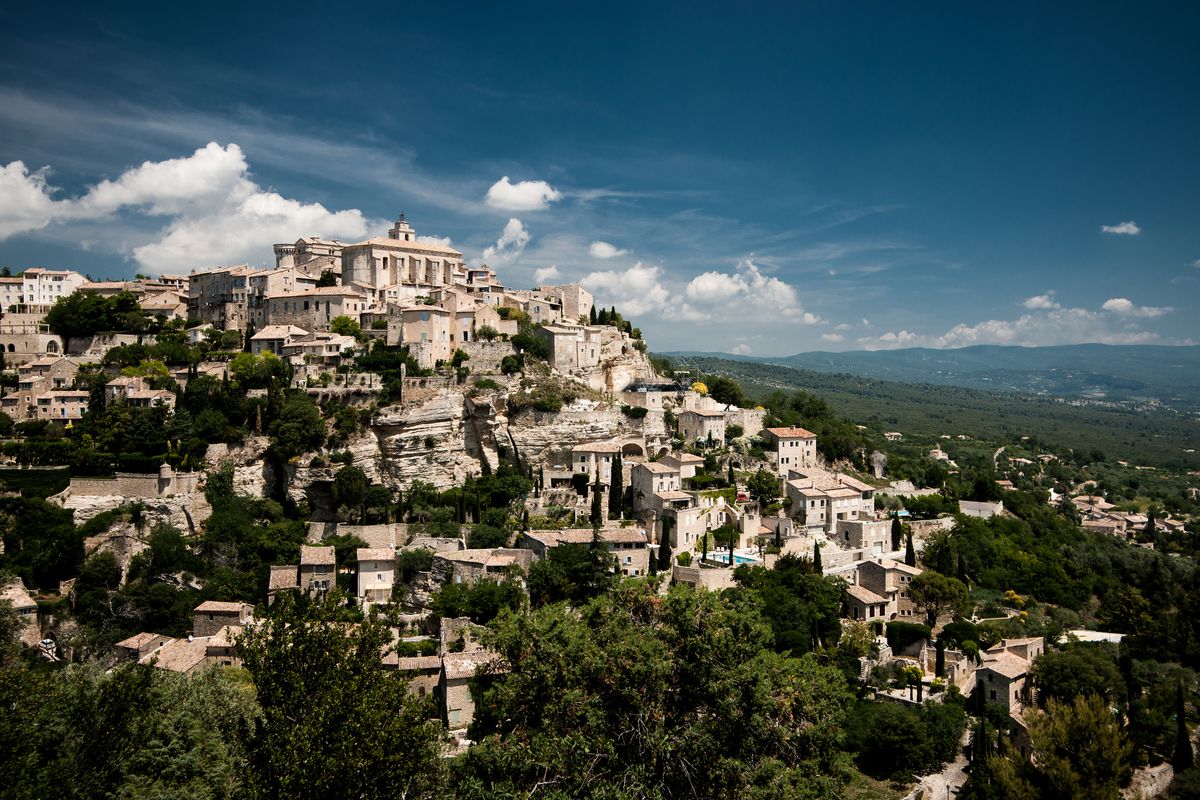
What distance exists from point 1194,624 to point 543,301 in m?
43.2

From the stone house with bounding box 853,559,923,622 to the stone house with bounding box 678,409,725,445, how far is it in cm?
1400

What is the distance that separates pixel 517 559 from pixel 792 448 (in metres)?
21.4

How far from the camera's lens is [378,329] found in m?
48.4

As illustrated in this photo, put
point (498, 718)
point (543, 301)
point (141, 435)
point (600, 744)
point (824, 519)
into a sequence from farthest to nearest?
point (543, 301)
point (824, 519)
point (141, 435)
point (498, 718)
point (600, 744)

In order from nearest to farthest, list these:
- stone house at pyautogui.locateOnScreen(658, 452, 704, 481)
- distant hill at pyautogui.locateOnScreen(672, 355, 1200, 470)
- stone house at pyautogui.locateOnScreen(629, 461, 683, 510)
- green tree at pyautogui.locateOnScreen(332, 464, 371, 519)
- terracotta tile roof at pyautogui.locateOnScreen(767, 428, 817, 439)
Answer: green tree at pyautogui.locateOnScreen(332, 464, 371, 519), stone house at pyautogui.locateOnScreen(629, 461, 683, 510), stone house at pyautogui.locateOnScreen(658, 452, 704, 481), terracotta tile roof at pyautogui.locateOnScreen(767, 428, 817, 439), distant hill at pyautogui.locateOnScreen(672, 355, 1200, 470)

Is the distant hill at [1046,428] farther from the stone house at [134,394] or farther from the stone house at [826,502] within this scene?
the stone house at [134,394]

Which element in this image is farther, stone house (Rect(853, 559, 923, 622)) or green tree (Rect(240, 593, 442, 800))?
stone house (Rect(853, 559, 923, 622))

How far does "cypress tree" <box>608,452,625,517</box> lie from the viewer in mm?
40000

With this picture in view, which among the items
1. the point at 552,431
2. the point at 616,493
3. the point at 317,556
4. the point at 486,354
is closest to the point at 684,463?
the point at 616,493

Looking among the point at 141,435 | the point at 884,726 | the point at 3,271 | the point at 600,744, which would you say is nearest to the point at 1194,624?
the point at 884,726

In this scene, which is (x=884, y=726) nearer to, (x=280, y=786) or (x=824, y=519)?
(x=824, y=519)

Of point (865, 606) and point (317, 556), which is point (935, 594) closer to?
point (865, 606)

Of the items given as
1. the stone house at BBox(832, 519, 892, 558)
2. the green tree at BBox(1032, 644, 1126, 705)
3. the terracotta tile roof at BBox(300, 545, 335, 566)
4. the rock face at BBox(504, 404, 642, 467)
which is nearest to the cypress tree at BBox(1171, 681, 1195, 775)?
the green tree at BBox(1032, 644, 1126, 705)

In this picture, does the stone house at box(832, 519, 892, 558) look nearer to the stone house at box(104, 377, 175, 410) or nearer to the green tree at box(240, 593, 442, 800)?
the green tree at box(240, 593, 442, 800)
